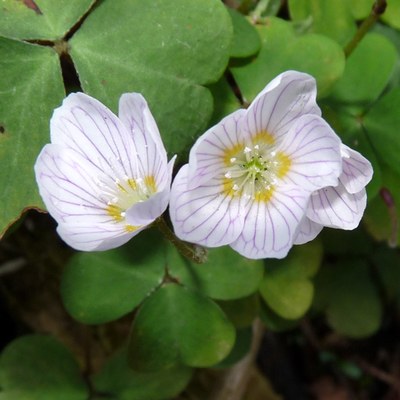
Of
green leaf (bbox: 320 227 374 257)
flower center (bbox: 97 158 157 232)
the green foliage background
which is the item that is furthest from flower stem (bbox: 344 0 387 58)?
flower center (bbox: 97 158 157 232)

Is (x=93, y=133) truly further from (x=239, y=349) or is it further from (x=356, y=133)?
(x=239, y=349)

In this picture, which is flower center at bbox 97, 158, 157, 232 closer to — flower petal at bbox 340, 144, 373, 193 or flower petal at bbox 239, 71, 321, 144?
flower petal at bbox 239, 71, 321, 144

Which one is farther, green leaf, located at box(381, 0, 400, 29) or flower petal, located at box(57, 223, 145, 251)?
green leaf, located at box(381, 0, 400, 29)

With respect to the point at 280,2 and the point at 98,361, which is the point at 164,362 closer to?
the point at 98,361

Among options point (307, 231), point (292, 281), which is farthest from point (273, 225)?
point (292, 281)


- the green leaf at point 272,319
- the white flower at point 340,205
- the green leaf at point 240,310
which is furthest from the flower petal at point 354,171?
the green leaf at point 272,319

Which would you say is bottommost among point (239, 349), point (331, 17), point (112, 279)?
point (239, 349)

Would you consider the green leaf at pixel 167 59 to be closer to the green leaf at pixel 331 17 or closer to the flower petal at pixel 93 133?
the flower petal at pixel 93 133
